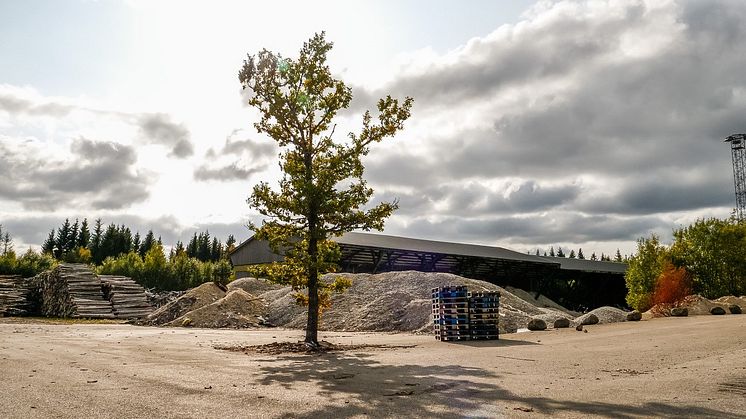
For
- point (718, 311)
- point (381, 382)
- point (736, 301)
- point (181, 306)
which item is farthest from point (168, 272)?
point (381, 382)

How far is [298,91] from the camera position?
15078mm

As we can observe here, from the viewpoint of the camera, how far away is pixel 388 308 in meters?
24.6

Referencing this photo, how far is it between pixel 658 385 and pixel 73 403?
24.9 ft

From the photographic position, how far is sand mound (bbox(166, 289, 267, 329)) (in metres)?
25.5

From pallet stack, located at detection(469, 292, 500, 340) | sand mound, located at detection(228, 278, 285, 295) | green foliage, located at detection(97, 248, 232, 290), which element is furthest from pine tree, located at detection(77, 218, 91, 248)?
pallet stack, located at detection(469, 292, 500, 340)

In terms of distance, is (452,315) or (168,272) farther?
(168,272)

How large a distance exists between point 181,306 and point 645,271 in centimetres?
3158

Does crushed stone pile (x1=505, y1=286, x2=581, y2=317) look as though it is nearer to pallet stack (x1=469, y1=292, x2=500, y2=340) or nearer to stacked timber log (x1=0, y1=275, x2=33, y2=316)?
pallet stack (x1=469, y1=292, x2=500, y2=340)

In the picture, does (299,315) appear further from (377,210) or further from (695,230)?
(695,230)

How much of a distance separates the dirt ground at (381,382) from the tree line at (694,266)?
2478cm

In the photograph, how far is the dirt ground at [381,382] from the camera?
5855 millimetres

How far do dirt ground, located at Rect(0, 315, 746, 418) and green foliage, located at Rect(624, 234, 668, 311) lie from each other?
25457 mm

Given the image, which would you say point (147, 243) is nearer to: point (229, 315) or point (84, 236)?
point (84, 236)

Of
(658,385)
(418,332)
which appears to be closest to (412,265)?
(418,332)
